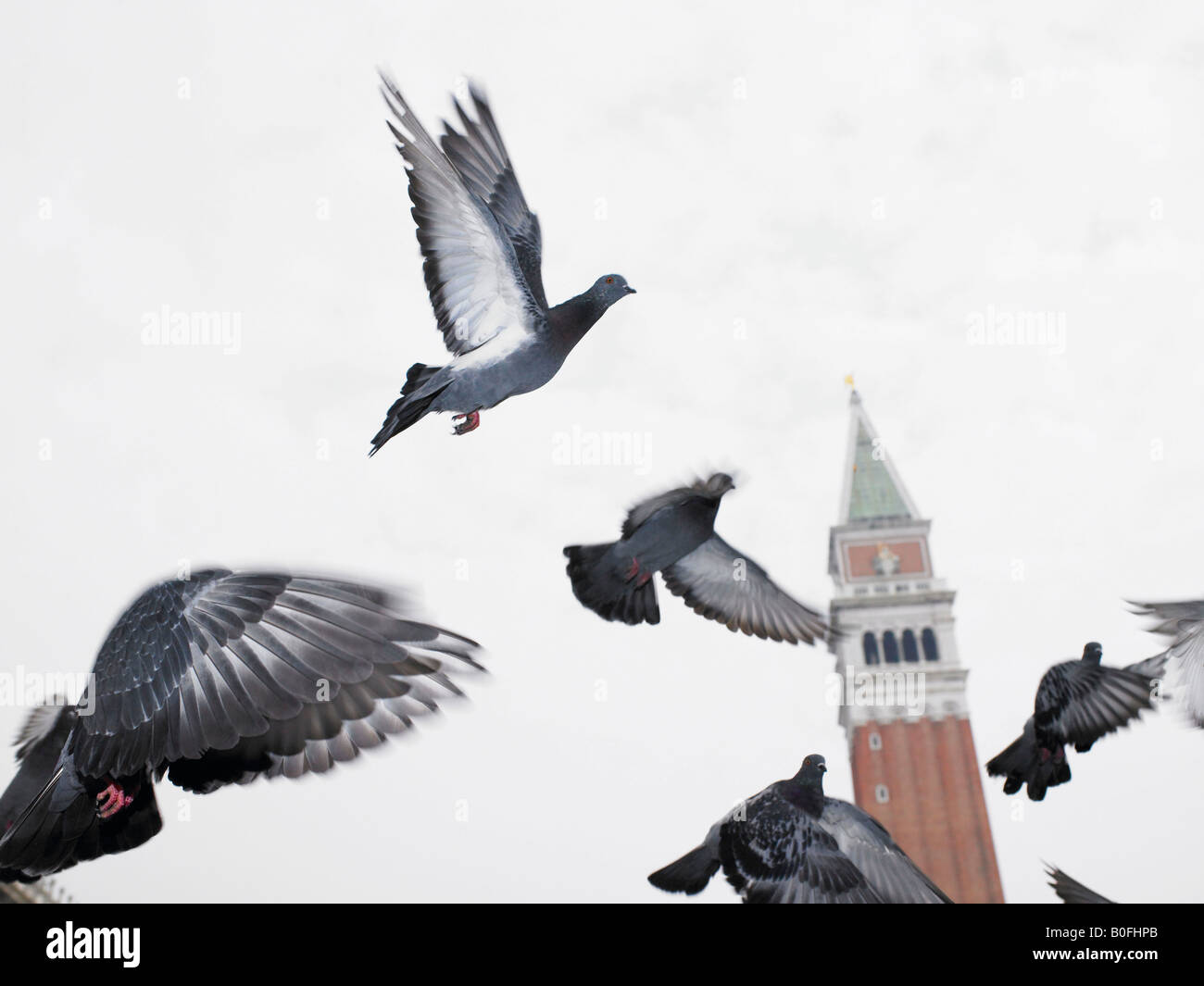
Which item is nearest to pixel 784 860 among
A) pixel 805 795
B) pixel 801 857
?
pixel 801 857

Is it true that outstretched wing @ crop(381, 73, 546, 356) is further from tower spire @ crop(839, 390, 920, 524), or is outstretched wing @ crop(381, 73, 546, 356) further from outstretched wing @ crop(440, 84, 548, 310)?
tower spire @ crop(839, 390, 920, 524)

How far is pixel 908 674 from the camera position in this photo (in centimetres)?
3350

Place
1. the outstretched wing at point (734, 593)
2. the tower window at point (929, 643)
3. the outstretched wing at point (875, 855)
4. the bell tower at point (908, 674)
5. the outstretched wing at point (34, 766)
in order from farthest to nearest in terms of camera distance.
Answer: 1. the tower window at point (929, 643)
2. the bell tower at point (908, 674)
3. the outstretched wing at point (734, 593)
4. the outstretched wing at point (875, 855)
5. the outstretched wing at point (34, 766)

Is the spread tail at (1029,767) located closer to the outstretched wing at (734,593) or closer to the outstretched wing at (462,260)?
the outstretched wing at (734,593)

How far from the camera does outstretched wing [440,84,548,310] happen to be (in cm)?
452

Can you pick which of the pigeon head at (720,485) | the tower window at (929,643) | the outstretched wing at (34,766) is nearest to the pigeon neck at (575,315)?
the pigeon head at (720,485)

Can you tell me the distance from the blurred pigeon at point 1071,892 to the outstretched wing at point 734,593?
1596 mm

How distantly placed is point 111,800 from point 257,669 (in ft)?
2.42

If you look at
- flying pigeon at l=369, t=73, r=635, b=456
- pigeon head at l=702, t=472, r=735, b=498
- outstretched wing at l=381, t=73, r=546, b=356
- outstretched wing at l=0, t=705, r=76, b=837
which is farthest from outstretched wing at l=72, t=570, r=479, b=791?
Answer: pigeon head at l=702, t=472, r=735, b=498

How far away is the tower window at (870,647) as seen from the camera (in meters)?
34.6
